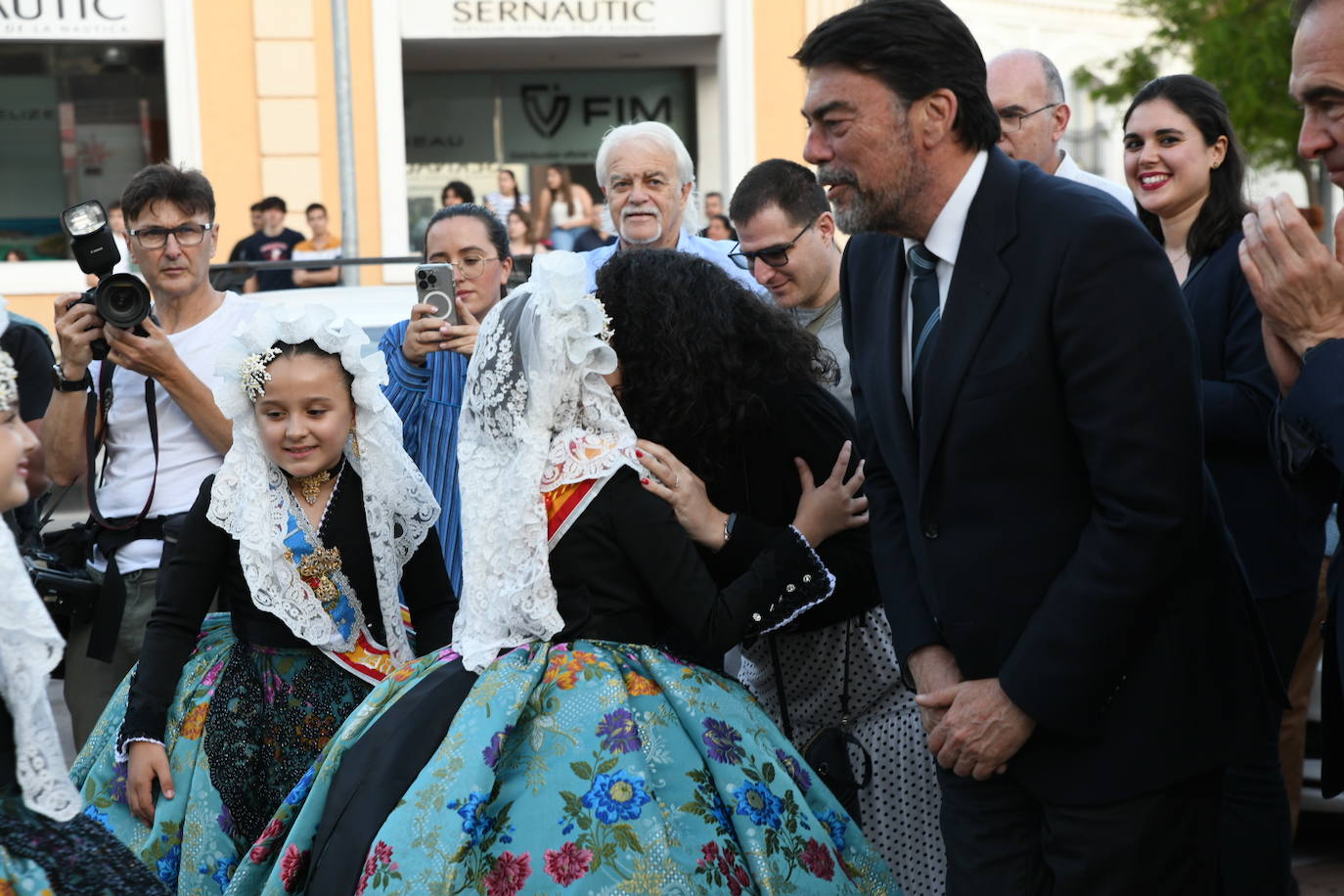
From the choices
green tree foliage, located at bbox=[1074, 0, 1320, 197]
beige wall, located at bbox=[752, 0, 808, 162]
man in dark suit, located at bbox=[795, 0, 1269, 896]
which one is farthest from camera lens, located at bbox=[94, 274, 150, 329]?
green tree foliage, located at bbox=[1074, 0, 1320, 197]

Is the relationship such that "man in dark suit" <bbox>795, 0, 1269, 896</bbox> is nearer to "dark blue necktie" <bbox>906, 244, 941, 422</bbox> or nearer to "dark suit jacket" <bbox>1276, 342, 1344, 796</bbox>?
"dark blue necktie" <bbox>906, 244, 941, 422</bbox>

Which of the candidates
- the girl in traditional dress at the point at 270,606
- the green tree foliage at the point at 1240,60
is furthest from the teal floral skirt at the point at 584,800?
the green tree foliage at the point at 1240,60

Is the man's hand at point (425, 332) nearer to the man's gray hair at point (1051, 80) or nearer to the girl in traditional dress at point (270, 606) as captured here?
the girl in traditional dress at point (270, 606)

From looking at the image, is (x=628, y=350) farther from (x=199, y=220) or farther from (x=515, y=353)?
(x=199, y=220)

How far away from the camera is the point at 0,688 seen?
104 inches

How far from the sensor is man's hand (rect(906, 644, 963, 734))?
2.90 metres

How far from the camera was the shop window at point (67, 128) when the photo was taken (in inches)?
675

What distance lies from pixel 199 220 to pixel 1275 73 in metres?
19.4

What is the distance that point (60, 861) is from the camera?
2.63 m

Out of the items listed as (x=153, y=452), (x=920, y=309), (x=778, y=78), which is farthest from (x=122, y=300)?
(x=778, y=78)

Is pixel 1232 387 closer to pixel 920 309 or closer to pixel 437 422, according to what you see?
pixel 920 309

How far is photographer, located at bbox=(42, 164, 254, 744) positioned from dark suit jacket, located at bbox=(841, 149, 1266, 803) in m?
2.44

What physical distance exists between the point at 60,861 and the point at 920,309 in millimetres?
1714


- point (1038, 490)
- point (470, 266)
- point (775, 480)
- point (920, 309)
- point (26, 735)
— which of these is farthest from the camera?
point (470, 266)
